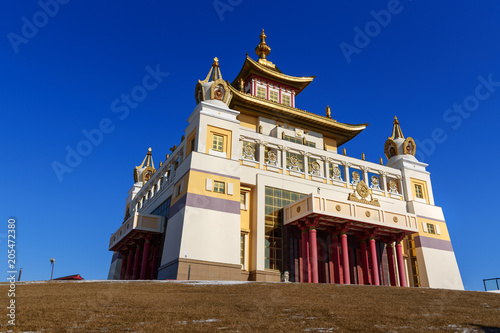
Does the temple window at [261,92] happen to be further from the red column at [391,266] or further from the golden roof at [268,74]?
the red column at [391,266]

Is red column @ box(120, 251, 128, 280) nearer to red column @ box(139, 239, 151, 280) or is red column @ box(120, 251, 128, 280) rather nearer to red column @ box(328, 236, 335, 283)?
red column @ box(139, 239, 151, 280)

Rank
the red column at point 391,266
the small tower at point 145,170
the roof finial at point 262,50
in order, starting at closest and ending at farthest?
the red column at point 391,266 < the small tower at point 145,170 < the roof finial at point 262,50

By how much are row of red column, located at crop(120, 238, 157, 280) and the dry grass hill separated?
1623 cm

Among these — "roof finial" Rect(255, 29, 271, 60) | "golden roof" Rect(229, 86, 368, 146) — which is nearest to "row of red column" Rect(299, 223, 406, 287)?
"golden roof" Rect(229, 86, 368, 146)

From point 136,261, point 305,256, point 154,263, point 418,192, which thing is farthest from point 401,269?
point 136,261

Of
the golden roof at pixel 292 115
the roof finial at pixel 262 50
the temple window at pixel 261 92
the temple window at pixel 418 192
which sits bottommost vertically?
the temple window at pixel 418 192

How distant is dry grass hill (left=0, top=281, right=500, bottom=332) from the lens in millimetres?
10906

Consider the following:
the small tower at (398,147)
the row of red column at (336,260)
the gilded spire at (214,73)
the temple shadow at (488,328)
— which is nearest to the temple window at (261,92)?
the gilded spire at (214,73)

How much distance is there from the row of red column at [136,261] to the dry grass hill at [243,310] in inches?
639

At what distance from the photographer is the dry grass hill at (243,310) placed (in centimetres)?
1091

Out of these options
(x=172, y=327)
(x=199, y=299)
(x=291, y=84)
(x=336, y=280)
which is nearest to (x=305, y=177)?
(x=336, y=280)

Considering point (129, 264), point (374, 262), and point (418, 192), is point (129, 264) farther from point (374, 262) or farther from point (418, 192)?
point (418, 192)

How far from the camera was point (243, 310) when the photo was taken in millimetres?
13070

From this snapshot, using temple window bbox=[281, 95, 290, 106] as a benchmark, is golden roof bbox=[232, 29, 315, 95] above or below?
above
